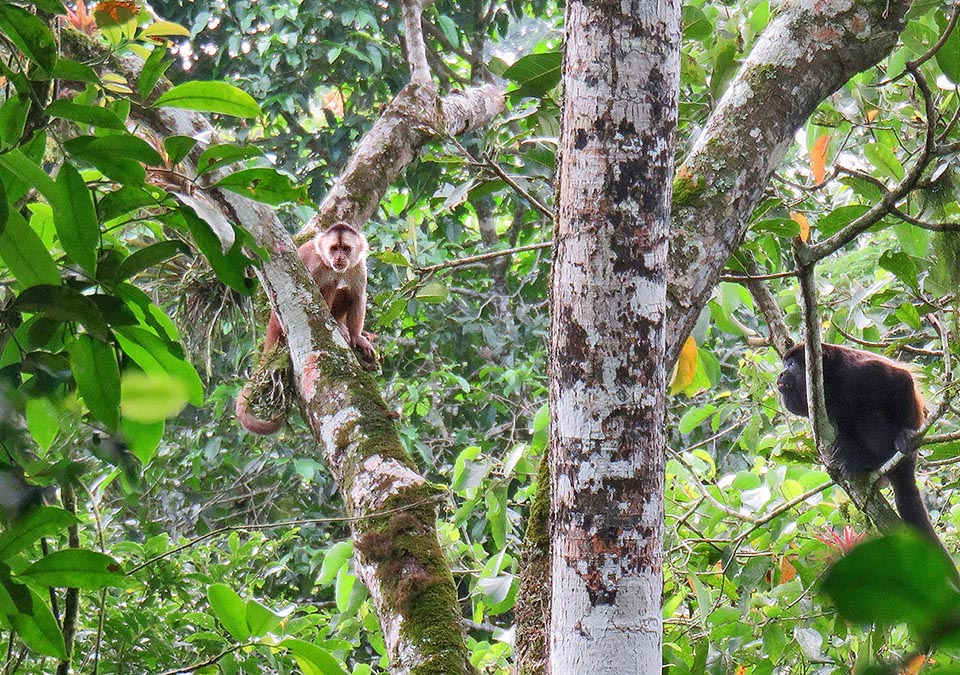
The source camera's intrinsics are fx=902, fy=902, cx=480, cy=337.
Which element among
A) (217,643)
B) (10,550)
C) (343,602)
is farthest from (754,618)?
(10,550)

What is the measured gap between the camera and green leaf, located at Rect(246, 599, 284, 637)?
1.38m

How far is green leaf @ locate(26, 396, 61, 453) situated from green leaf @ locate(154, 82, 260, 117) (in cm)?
46

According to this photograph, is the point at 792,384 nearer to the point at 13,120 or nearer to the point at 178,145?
the point at 178,145

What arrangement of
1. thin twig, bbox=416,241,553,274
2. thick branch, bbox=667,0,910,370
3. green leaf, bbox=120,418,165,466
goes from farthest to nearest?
thin twig, bbox=416,241,553,274
thick branch, bbox=667,0,910,370
green leaf, bbox=120,418,165,466

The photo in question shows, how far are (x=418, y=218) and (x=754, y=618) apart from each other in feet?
13.9

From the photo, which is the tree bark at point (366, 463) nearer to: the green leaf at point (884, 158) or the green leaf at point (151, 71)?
the green leaf at point (151, 71)

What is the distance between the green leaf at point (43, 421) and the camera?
1215 millimetres

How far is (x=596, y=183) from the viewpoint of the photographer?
1.54 m

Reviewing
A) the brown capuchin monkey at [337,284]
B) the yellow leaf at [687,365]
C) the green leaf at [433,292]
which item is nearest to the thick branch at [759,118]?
the yellow leaf at [687,365]

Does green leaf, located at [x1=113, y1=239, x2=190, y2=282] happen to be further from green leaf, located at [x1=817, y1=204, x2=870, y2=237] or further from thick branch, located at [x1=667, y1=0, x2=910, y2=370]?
green leaf, located at [x1=817, y1=204, x2=870, y2=237]

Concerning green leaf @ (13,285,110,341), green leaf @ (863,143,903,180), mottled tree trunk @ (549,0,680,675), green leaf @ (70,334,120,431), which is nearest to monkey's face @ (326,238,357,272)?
green leaf @ (863,143,903,180)

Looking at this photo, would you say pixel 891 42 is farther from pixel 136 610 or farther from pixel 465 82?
pixel 465 82

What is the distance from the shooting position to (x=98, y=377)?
3.73 feet

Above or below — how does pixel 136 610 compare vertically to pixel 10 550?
below
